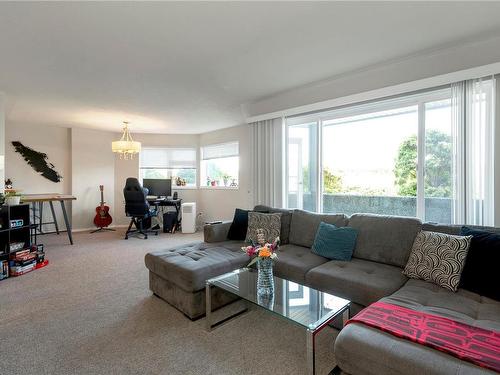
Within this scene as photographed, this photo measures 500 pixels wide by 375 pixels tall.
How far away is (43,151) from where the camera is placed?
5430 mm

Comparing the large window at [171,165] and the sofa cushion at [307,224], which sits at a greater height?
the large window at [171,165]

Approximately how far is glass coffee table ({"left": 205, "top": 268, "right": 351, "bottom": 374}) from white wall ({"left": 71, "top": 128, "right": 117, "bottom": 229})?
16.5 ft

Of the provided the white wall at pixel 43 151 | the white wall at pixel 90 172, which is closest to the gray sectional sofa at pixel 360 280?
the white wall at pixel 90 172

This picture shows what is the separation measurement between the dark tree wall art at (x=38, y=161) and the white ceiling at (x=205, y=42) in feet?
6.95

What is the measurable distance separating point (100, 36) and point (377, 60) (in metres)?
2.46

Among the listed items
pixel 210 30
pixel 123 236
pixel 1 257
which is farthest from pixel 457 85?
pixel 123 236

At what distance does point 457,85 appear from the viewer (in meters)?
2.44

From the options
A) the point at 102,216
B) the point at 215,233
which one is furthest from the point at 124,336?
the point at 102,216

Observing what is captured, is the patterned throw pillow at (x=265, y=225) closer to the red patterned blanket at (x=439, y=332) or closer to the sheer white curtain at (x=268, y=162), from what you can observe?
the sheer white curtain at (x=268, y=162)

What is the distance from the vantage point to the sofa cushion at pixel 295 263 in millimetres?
2240

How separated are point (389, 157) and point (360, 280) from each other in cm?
184

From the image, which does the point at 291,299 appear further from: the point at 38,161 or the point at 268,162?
the point at 38,161

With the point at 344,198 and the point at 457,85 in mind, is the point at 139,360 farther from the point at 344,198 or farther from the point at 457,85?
the point at 457,85

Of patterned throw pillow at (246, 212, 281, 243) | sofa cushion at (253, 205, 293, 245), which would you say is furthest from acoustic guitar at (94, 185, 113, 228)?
sofa cushion at (253, 205, 293, 245)
